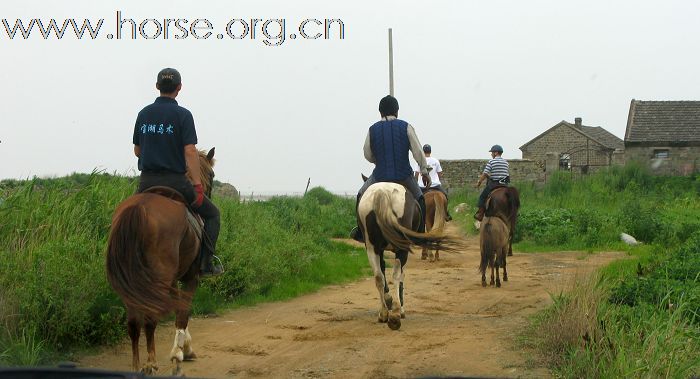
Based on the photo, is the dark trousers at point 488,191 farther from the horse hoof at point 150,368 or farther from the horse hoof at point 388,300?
the horse hoof at point 150,368

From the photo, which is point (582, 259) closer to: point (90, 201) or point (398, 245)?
point (398, 245)

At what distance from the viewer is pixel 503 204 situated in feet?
48.7

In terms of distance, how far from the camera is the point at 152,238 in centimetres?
723

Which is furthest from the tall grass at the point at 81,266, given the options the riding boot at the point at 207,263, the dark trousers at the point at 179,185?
the dark trousers at the point at 179,185

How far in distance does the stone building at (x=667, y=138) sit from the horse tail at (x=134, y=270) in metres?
42.7

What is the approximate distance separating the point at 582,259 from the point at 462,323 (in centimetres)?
870

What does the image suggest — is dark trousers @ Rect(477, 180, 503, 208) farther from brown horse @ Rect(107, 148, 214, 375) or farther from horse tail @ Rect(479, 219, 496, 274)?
brown horse @ Rect(107, 148, 214, 375)

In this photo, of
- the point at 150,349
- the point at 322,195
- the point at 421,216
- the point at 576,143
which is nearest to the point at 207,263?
the point at 150,349

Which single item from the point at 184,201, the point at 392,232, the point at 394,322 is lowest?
the point at 394,322

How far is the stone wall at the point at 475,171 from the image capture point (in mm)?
43094

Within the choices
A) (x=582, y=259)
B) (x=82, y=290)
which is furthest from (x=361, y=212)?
(x=582, y=259)

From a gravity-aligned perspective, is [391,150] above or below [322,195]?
above

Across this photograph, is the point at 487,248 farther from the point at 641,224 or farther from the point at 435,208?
the point at 641,224

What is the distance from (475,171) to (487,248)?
29.5 metres
